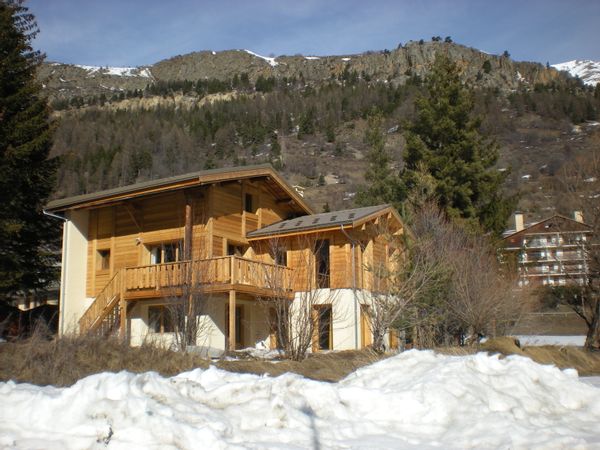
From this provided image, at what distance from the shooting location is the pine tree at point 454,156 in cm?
3303

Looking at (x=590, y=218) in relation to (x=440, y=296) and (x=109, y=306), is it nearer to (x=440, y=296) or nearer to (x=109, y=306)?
(x=440, y=296)

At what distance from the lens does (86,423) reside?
6738 millimetres

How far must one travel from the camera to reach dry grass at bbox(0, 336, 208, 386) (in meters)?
11.0

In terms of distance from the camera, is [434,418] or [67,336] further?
[67,336]

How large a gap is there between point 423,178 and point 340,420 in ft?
81.4

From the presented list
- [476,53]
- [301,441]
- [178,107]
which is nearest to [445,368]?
[301,441]

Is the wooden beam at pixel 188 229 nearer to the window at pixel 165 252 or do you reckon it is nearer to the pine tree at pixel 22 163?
the window at pixel 165 252

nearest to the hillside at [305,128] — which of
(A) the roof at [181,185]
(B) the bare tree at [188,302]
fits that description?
(A) the roof at [181,185]

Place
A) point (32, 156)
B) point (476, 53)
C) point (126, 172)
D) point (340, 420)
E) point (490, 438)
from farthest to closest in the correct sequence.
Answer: point (476, 53) < point (126, 172) < point (32, 156) < point (340, 420) < point (490, 438)

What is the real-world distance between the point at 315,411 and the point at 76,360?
6.06m

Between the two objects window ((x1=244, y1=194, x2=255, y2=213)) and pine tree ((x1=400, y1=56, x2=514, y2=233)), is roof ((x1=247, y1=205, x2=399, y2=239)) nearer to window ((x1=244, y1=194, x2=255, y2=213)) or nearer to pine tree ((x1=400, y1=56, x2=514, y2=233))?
window ((x1=244, y1=194, x2=255, y2=213))

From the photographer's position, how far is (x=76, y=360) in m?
12.1

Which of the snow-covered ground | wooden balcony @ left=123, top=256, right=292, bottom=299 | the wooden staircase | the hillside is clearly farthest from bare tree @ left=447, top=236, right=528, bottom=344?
the hillside

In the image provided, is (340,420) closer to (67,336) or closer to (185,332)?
(67,336)
